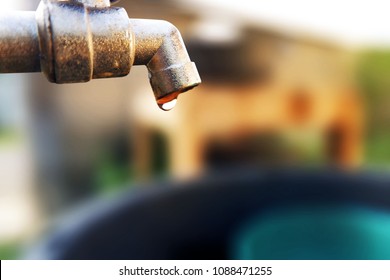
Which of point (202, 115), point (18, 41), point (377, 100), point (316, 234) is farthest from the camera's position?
point (377, 100)

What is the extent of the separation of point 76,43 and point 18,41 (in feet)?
0.12

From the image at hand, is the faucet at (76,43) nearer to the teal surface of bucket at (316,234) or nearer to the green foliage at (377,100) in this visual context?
the teal surface of bucket at (316,234)

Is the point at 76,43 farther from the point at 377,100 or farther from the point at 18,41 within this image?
the point at 377,100

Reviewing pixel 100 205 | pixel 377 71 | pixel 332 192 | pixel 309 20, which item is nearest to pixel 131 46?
pixel 100 205

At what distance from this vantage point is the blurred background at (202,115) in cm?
163

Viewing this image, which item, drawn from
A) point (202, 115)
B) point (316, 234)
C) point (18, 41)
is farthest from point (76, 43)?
point (202, 115)

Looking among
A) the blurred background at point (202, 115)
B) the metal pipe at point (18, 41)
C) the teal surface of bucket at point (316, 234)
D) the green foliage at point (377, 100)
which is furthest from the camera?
the green foliage at point (377, 100)

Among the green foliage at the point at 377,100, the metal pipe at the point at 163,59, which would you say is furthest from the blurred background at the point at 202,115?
the metal pipe at the point at 163,59

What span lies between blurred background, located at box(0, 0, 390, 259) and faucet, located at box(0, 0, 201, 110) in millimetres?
1238

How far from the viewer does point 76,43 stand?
33cm

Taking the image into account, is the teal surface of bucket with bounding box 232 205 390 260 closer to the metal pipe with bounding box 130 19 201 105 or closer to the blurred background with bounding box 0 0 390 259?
the blurred background with bounding box 0 0 390 259

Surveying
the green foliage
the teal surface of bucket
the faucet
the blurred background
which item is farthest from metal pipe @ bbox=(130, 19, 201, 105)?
the green foliage

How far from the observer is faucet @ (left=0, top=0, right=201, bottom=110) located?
1.05 ft

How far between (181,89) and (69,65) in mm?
88
